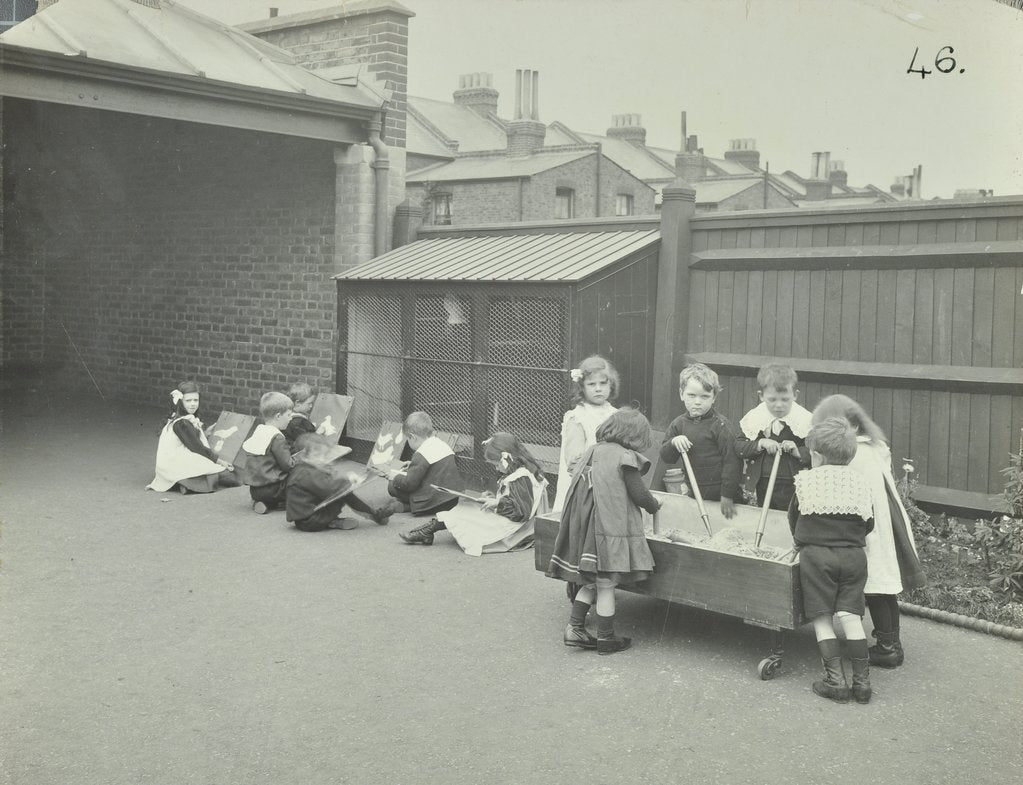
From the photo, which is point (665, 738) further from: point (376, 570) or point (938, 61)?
point (938, 61)

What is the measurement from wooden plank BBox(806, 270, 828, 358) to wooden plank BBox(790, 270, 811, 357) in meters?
0.03

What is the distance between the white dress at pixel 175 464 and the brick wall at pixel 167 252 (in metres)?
2.37

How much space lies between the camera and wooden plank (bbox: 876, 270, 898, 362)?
293 inches

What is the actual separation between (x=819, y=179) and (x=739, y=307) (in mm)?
41312

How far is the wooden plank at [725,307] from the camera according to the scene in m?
8.40

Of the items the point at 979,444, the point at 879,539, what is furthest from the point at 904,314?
the point at 879,539

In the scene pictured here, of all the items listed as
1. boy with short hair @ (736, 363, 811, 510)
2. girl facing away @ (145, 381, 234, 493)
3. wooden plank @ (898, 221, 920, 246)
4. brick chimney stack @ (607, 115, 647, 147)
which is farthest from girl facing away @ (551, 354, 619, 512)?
brick chimney stack @ (607, 115, 647, 147)

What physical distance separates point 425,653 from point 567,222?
5387 millimetres

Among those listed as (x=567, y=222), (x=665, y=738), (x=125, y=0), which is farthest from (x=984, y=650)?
(x=125, y=0)

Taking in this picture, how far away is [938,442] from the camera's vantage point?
716 cm

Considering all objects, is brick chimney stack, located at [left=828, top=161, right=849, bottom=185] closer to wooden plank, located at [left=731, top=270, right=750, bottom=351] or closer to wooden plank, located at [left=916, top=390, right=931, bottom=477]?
wooden plank, located at [left=731, top=270, right=750, bottom=351]

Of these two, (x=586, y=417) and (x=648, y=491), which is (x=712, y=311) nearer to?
(x=586, y=417)

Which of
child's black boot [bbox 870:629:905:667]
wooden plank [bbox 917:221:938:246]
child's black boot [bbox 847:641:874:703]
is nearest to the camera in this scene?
child's black boot [bbox 847:641:874:703]

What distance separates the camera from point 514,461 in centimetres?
725
